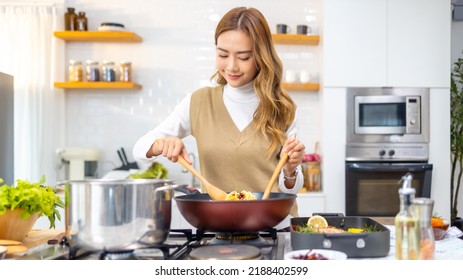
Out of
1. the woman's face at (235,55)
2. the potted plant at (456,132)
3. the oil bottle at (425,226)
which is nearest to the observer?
the oil bottle at (425,226)

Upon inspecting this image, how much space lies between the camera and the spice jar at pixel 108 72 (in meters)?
3.60

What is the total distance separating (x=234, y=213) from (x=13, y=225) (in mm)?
532

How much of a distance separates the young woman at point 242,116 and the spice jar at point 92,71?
1.89 meters

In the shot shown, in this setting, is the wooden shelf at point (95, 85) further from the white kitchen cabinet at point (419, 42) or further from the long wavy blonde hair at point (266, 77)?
the long wavy blonde hair at point (266, 77)

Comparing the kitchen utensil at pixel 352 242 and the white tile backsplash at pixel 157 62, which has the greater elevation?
the white tile backsplash at pixel 157 62

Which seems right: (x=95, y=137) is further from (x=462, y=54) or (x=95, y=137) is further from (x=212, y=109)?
(x=462, y=54)

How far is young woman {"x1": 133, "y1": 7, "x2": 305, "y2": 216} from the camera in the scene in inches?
62.9

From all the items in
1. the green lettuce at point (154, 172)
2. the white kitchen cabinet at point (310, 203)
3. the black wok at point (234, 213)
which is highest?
the black wok at point (234, 213)

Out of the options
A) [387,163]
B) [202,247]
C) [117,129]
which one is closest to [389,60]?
[387,163]

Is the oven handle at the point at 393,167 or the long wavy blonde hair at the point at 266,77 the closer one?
the long wavy blonde hair at the point at 266,77

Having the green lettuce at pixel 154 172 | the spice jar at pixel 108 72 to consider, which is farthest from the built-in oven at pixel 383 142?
the spice jar at pixel 108 72

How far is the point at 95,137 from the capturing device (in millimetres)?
3771

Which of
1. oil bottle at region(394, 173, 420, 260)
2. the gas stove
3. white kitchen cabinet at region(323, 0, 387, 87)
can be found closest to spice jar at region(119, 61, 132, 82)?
white kitchen cabinet at region(323, 0, 387, 87)
